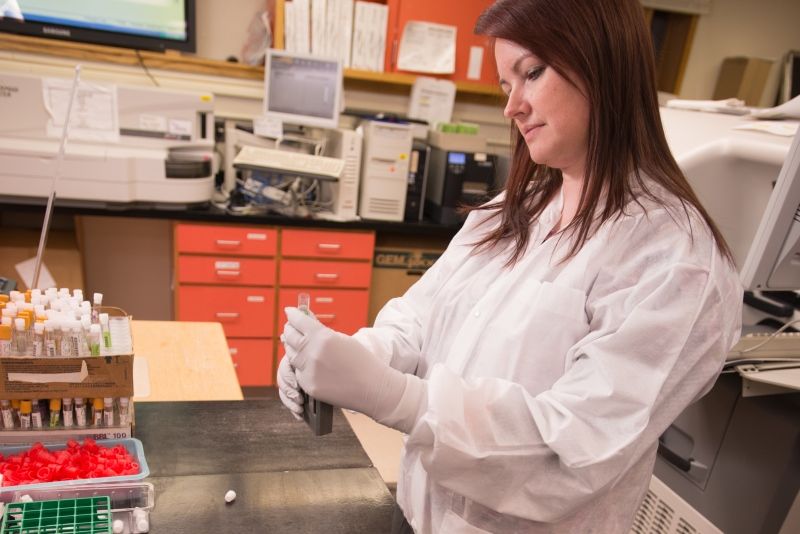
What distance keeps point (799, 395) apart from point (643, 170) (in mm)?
806

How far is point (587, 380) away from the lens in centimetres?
73

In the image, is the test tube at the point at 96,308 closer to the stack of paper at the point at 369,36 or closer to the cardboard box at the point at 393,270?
the cardboard box at the point at 393,270

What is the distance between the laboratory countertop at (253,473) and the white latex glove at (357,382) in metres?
0.32

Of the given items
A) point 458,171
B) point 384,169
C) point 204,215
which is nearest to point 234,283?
point 204,215

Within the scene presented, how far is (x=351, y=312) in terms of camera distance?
292 cm

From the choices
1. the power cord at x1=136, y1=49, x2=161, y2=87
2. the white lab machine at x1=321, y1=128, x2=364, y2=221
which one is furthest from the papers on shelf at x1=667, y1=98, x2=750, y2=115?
the power cord at x1=136, y1=49, x2=161, y2=87

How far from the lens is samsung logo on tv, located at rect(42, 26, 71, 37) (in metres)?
2.67

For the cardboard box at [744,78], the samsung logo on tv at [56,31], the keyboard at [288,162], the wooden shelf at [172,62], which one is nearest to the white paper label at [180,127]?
the keyboard at [288,162]

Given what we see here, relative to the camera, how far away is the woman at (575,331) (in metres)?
0.72

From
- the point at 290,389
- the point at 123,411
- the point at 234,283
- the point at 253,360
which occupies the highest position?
the point at 290,389

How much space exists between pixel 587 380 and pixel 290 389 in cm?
51

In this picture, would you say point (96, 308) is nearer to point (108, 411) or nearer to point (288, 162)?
point (108, 411)

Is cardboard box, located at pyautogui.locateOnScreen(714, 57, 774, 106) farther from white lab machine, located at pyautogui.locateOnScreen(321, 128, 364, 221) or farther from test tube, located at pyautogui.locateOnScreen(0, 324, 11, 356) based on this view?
test tube, located at pyautogui.locateOnScreen(0, 324, 11, 356)

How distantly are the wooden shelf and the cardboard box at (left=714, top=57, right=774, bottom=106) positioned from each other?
1704 millimetres
